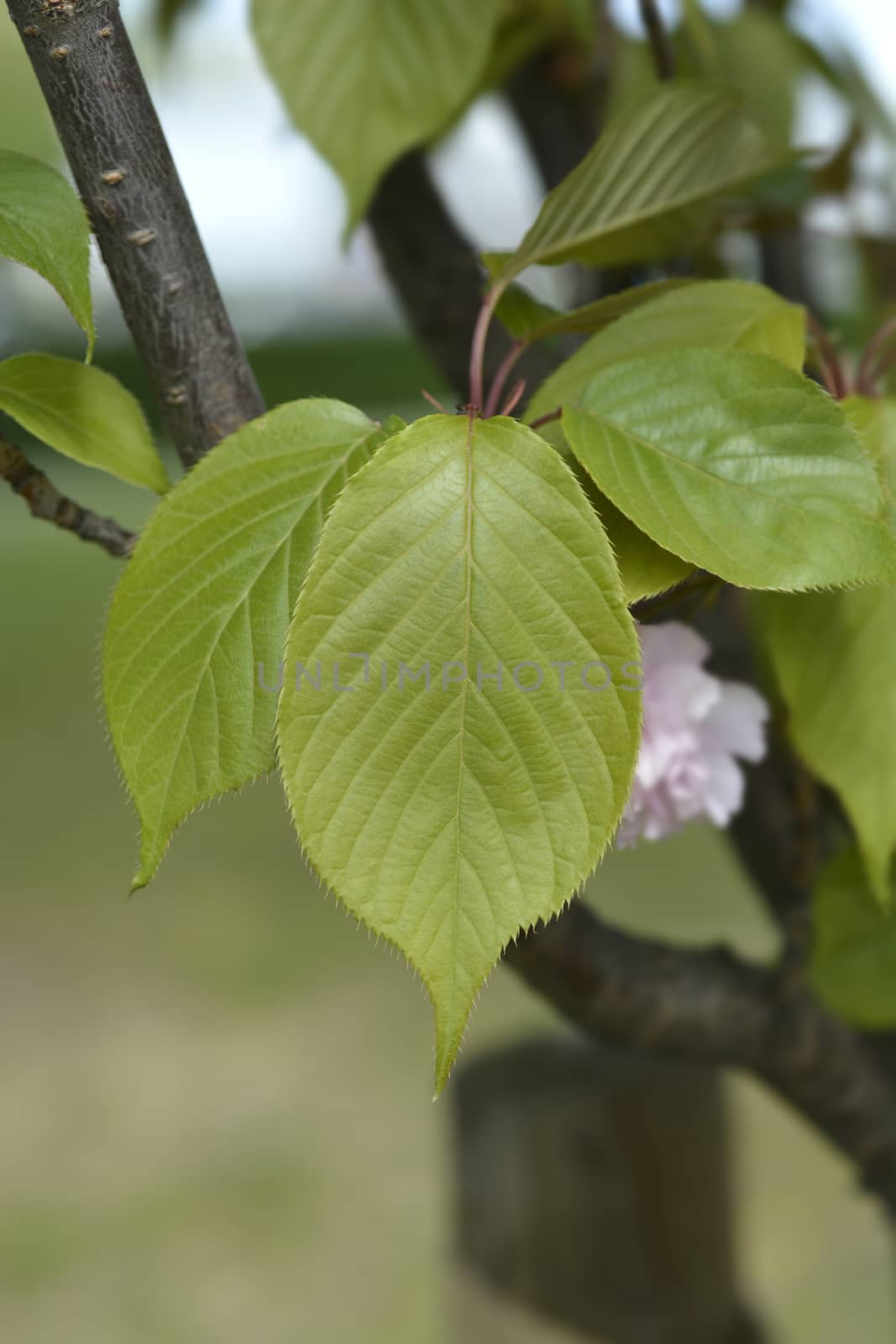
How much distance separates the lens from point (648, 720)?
12.2 inches

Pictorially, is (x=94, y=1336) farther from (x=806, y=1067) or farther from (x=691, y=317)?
(x=691, y=317)

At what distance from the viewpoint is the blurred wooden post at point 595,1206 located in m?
0.62

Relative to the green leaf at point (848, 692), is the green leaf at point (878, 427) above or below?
above

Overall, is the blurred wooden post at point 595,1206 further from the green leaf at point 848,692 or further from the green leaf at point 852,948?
the green leaf at point 848,692

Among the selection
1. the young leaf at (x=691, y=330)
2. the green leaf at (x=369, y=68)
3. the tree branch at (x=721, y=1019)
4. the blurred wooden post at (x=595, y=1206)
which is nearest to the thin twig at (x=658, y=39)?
the green leaf at (x=369, y=68)

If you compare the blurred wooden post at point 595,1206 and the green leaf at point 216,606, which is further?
the blurred wooden post at point 595,1206

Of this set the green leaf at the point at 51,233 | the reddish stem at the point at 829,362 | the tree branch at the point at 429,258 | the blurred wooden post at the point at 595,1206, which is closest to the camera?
the green leaf at the point at 51,233

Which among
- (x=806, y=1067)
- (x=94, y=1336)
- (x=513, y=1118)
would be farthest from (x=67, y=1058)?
(x=806, y=1067)

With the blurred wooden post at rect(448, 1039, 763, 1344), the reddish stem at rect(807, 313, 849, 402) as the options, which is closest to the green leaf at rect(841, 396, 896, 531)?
the reddish stem at rect(807, 313, 849, 402)

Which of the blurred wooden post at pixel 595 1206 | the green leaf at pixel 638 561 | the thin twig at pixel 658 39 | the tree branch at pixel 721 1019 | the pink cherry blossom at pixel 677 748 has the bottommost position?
the blurred wooden post at pixel 595 1206

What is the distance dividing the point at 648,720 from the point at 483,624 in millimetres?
109

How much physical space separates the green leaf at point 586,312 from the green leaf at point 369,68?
88 mm

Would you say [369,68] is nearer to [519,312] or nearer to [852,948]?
[519,312]

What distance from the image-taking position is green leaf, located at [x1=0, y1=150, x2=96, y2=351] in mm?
208
